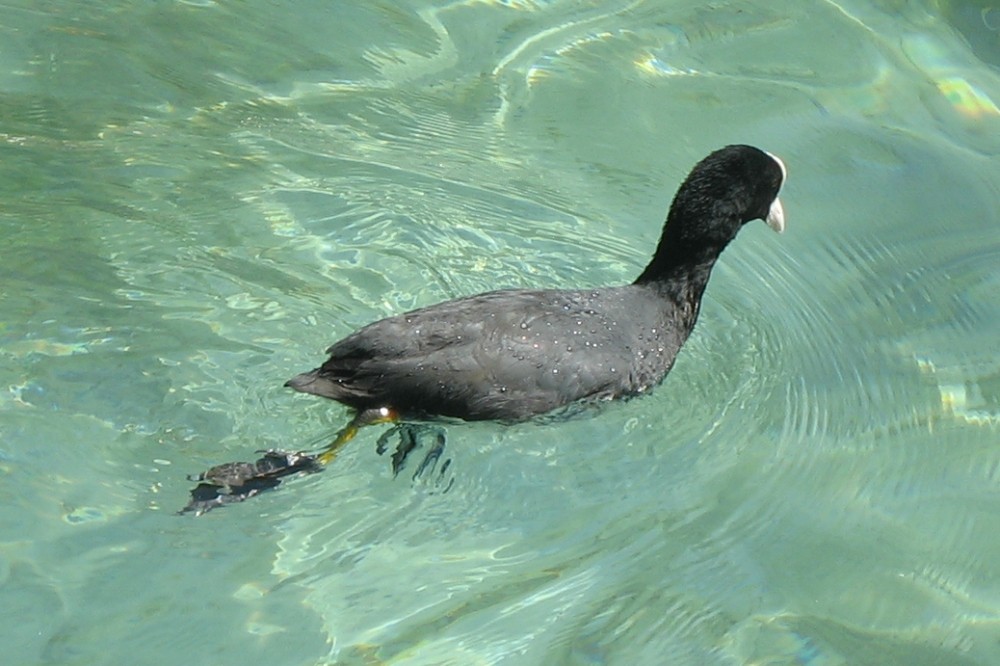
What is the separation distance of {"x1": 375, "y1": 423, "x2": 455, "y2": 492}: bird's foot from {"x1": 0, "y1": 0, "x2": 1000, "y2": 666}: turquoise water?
0.15 ft

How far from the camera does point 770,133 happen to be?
6434mm

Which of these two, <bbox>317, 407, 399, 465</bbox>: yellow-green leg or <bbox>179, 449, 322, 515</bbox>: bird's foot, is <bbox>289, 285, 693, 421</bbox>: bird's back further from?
<bbox>179, 449, 322, 515</bbox>: bird's foot

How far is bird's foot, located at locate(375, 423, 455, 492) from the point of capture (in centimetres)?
450

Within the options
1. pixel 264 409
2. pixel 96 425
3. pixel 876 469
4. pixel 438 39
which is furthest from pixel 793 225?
pixel 96 425

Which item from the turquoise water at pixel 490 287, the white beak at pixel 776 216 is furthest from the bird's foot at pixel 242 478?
the white beak at pixel 776 216

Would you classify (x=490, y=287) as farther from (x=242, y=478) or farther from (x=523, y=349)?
(x=242, y=478)

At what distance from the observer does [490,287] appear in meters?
5.29

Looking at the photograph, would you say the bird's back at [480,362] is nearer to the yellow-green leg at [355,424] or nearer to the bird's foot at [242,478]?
the yellow-green leg at [355,424]

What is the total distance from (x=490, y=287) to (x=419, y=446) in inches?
35.3

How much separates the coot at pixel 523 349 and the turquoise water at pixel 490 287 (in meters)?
0.16

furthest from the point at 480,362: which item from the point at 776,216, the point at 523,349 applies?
the point at 776,216

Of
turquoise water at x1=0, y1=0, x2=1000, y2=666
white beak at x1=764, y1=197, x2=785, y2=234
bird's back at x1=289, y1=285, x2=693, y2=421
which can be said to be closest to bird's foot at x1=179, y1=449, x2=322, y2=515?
turquoise water at x1=0, y1=0, x2=1000, y2=666

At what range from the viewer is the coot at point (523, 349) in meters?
4.49

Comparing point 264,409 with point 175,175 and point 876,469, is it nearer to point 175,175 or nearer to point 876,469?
point 175,175
